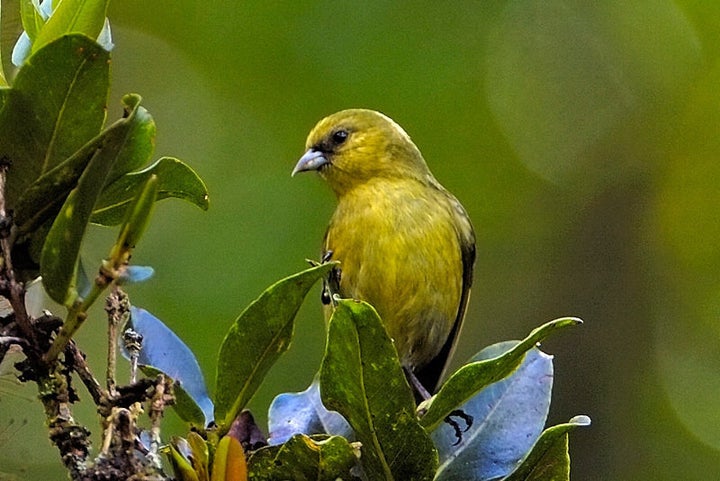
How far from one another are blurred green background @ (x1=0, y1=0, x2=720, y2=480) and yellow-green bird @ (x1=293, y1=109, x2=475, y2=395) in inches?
36.5

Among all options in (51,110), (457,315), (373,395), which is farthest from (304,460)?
(457,315)

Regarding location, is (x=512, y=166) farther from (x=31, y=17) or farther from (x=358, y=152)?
(x=31, y=17)

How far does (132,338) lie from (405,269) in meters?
2.54

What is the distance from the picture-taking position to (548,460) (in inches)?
68.0

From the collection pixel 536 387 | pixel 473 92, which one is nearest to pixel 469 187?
pixel 473 92

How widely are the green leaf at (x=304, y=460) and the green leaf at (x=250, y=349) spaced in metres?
0.09

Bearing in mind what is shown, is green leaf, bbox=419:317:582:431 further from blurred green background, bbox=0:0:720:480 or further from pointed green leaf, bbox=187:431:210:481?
blurred green background, bbox=0:0:720:480

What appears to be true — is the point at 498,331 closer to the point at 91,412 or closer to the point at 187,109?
the point at 187,109

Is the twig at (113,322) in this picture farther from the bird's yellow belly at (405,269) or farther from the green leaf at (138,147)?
the bird's yellow belly at (405,269)

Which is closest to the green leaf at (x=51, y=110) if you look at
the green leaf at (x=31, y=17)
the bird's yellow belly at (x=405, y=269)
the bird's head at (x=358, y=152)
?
the green leaf at (x=31, y=17)

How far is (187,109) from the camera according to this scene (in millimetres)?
6465

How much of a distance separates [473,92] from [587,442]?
2.12 meters

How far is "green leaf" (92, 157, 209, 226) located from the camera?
5.81 ft

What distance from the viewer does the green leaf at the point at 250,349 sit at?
1.67m
